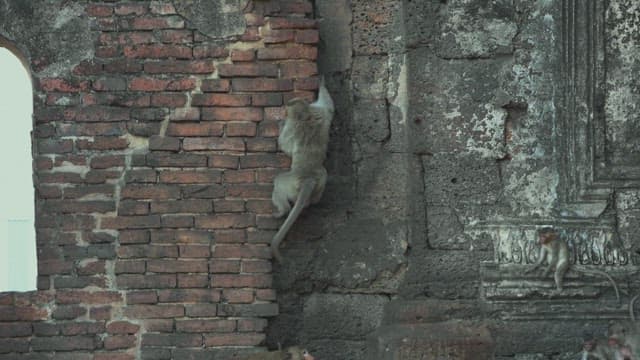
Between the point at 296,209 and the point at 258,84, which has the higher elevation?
the point at 258,84

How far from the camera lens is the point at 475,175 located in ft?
20.8

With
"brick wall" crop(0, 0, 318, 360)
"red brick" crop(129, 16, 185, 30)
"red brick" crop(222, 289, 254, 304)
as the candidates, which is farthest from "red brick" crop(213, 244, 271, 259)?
"red brick" crop(129, 16, 185, 30)

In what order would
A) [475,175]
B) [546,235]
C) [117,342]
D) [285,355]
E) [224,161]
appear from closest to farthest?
[285,355], [117,342], [224,161], [546,235], [475,175]

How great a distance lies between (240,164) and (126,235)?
673mm

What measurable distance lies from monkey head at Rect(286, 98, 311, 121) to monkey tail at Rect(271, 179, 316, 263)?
12.5 inches

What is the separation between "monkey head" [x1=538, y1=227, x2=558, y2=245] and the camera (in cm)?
623

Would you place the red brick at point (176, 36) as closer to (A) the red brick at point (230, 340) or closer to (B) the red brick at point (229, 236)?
(B) the red brick at point (229, 236)

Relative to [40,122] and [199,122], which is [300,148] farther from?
[40,122]

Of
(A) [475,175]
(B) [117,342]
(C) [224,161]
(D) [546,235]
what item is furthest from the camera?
(A) [475,175]

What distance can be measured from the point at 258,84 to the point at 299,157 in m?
0.44

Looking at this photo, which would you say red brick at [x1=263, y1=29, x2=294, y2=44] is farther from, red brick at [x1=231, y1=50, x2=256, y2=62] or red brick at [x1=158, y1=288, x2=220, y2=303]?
red brick at [x1=158, y1=288, x2=220, y2=303]

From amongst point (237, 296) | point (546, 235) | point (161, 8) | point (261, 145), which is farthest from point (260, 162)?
point (546, 235)

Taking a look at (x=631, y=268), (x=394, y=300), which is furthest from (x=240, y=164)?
(x=631, y=268)

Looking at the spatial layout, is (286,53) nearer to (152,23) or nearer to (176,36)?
(176,36)
